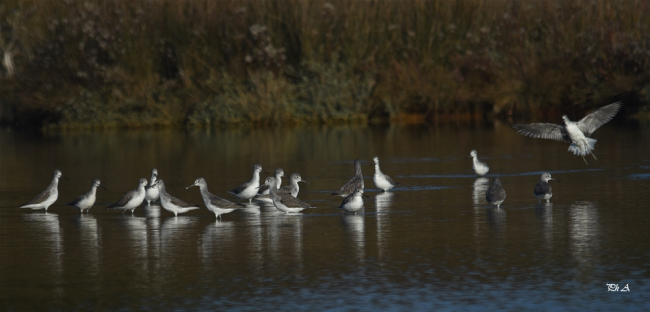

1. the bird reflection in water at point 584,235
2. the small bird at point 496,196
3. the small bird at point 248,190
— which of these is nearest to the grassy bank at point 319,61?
the small bird at point 248,190

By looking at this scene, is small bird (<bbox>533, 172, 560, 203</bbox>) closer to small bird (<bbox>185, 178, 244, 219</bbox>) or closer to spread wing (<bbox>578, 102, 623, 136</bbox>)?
spread wing (<bbox>578, 102, 623, 136</bbox>)

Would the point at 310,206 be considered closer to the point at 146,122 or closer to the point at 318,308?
the point at 318,308

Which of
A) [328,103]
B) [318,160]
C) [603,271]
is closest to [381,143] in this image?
[318,160]

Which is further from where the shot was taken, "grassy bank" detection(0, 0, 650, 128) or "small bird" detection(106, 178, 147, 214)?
"grassy bank" detection(0, 0, 650, 128)

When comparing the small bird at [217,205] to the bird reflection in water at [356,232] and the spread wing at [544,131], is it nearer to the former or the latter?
the bird reflection in water at [356,232]

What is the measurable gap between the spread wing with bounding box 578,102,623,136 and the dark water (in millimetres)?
902

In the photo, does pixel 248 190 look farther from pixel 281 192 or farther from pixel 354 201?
pixel 354 201

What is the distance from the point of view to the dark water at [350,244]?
8453 mm

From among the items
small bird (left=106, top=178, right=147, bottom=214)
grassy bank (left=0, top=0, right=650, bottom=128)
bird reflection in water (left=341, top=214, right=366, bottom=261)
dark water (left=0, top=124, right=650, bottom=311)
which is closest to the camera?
dark water (left=0, top=124, right=650, bottom=311)

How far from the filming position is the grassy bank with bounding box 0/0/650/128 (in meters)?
30.1

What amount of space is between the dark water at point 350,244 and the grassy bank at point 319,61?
1090cm

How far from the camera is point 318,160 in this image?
19.9 m

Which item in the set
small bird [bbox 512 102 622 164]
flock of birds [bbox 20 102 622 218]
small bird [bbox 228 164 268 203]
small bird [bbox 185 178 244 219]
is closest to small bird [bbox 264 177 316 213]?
flock of birds [bbox 20 102 622 218]

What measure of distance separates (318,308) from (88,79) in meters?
24.8
